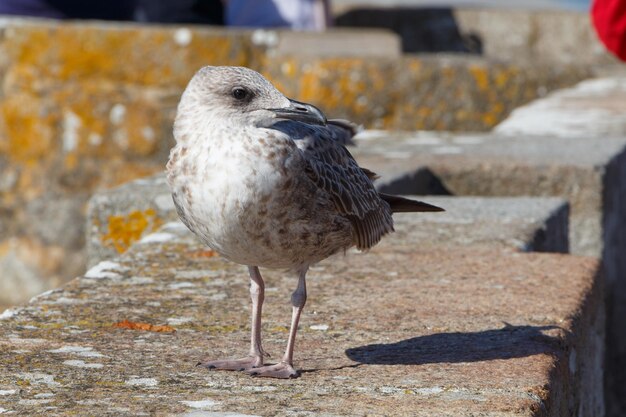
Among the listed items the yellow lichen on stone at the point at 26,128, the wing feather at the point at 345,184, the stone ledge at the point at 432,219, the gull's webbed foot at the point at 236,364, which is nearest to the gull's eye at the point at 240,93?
the wing feather at the point at 345,184

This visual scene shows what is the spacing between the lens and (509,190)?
17.3 ft

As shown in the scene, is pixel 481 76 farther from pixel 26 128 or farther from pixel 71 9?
pixel 71 9

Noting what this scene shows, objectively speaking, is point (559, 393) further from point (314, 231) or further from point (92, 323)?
point (92, 323)

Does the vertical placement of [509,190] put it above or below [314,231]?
below

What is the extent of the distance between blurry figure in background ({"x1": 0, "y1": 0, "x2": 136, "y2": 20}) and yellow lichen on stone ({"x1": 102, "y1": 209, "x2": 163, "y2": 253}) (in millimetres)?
3893

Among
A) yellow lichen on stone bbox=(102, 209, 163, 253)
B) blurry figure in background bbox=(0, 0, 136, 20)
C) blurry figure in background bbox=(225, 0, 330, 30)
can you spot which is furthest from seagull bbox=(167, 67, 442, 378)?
blurry figure in background bbox=(225, 0, 330, 30)

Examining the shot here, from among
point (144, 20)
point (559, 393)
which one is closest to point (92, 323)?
point (559, 393)

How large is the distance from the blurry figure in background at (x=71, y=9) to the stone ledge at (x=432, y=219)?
12.2ft

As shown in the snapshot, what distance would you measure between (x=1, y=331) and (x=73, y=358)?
29cm

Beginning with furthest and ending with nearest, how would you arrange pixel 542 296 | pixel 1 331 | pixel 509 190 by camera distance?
pixel 509 190
pixel 542 296
pixel 1 331

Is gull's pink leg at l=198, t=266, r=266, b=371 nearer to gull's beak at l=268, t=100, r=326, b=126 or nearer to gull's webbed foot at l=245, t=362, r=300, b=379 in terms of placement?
gull's webbed foot at l=245, t=362, r=300, b=379

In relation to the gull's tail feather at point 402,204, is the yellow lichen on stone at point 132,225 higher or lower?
lower

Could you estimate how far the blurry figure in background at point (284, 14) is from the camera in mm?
9375

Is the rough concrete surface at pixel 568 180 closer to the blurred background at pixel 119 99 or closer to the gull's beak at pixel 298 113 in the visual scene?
the blurred background at pixel 119 99
